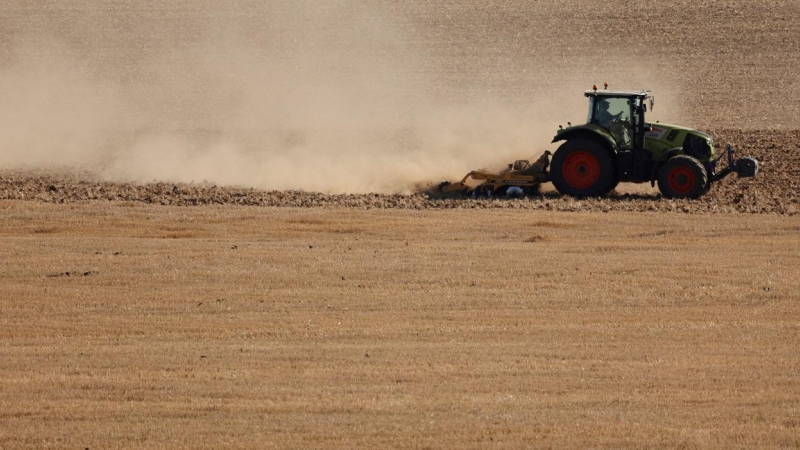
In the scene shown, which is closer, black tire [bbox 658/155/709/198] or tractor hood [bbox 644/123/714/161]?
black tire [bbox 658/155/709/198]

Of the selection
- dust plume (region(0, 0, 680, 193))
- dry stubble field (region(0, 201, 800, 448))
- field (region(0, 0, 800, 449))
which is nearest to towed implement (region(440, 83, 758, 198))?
field (region(0, 0, 800, 449))

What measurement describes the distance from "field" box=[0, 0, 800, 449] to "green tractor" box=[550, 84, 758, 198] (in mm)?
536

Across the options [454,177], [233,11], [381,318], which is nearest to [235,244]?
[381,318]

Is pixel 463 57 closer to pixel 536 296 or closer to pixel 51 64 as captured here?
pixel 51 64

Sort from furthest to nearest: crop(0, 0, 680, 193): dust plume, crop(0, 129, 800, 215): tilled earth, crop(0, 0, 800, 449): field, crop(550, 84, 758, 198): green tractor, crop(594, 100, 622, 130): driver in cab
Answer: crop(0, 0, 680, 193): dust plume, crop(594, 100, 622, 130): driver in cab, crop(550, 84, 758, 198): green tractor, crop(0, 129, 800, 215): tilled earth, crop(0, 0, 800, 449): field

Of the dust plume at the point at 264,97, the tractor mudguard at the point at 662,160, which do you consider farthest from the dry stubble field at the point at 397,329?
the dust plume at the point at 264,97

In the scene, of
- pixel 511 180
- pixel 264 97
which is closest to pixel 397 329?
pixel 511 180

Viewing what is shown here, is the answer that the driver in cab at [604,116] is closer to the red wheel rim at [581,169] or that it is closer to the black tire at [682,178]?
the red wheel rim at [581,169]

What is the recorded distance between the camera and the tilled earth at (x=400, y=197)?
23.0 m

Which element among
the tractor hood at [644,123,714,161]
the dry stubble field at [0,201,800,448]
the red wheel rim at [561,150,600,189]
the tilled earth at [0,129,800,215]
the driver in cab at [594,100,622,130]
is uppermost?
the driver in cab at [594,100,622,130]

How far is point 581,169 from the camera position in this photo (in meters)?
23.8

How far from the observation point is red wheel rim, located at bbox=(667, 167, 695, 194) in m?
23.3

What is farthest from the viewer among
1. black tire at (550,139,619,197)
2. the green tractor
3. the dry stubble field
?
black tire at (550,139,619,197)

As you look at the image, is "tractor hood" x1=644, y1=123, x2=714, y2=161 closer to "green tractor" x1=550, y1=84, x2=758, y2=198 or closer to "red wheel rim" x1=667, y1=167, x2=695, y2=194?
"green tractor" x1=550, y1=84, x2=758, y2=198
